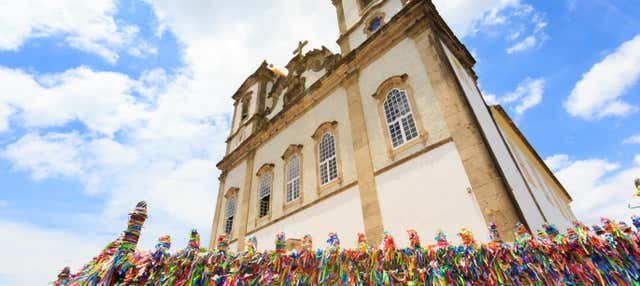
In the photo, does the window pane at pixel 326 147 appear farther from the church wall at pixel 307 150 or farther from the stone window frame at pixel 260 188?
the stone window frame at pixel 260 188

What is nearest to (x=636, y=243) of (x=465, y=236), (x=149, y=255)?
(x=465, y=236)

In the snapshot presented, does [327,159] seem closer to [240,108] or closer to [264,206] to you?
[264,206]

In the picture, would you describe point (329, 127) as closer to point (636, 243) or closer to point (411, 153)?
point (411, 153)

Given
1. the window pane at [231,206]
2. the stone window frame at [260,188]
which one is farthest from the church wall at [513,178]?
the window pane at [231,206]

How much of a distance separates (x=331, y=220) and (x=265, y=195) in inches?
206

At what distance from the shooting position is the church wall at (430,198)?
6.77m

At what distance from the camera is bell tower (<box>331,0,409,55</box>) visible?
1289 centimetres

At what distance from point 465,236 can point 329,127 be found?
8.31 meters

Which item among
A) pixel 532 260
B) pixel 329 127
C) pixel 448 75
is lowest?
pixel 532 260

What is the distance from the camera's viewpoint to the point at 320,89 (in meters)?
13.6

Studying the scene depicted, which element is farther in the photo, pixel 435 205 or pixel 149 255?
pixel 435 205

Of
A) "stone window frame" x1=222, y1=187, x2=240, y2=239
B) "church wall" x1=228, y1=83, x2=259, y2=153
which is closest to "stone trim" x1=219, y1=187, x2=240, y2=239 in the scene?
"stone window frame" x1=222, y1=187, x2=240, y2=239

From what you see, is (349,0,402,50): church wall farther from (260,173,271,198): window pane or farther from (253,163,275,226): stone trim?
(260,173,271,198): window pane

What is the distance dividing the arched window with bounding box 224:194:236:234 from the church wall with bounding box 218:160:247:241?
0.33 m
